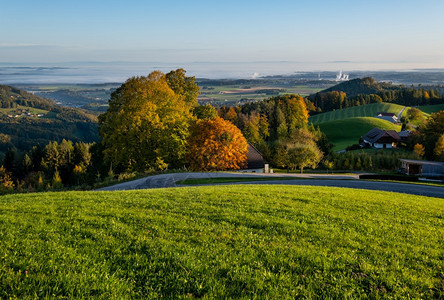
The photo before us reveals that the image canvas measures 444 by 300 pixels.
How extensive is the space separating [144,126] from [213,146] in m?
10.8

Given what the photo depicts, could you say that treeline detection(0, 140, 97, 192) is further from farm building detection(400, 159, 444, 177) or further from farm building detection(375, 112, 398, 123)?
farm building detection(375, 112, 398, 123)

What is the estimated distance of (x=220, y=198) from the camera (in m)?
18.3

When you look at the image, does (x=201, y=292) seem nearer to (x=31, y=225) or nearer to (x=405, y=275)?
(x=405, y=275)

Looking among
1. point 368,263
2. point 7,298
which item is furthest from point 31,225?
point 368,263

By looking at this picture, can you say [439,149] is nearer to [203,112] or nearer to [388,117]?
[203,112]

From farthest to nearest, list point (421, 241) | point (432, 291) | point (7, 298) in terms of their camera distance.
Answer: point (421, 241), point (432, 291), point (7, 298)

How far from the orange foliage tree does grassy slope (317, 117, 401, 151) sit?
95488 mm

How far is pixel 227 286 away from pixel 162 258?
2.23 meters

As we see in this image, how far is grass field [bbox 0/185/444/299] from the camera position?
750cm

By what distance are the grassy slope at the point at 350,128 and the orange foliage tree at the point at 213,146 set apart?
95.5m

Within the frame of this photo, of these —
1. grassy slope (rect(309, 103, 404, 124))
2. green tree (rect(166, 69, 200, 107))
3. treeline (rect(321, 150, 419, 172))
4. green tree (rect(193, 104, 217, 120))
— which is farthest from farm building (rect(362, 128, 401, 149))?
green tree (rect(166, 69, 200, 107))

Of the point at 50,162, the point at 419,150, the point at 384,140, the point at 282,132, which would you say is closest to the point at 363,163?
the point at 282,132

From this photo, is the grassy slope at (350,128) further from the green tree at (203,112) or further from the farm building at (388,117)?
the green tree at (203,112)

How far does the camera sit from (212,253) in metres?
9.56
